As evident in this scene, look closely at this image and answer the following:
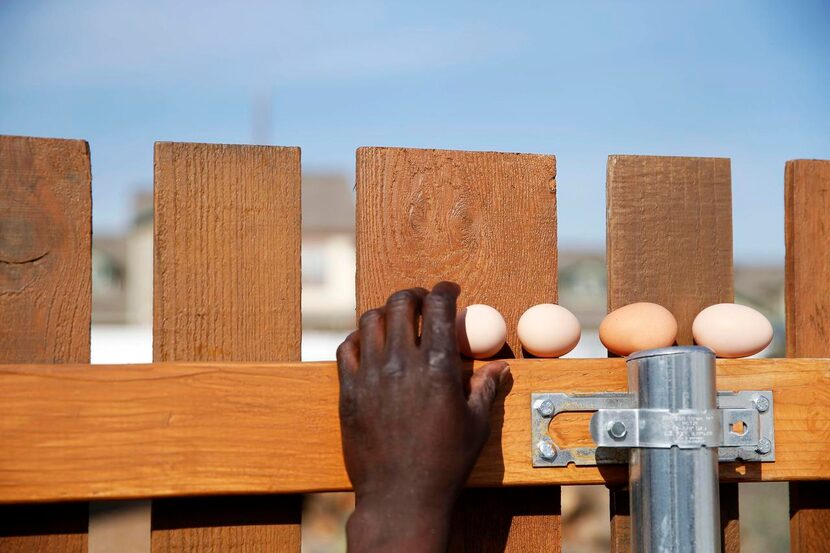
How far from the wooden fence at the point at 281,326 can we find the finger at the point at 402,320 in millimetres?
176

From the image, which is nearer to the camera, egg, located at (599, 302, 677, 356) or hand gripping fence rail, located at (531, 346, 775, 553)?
hand gripping fence rail, located at (531, 346, 775, 553)

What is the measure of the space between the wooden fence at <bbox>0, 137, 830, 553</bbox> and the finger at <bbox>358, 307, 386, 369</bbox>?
122mm

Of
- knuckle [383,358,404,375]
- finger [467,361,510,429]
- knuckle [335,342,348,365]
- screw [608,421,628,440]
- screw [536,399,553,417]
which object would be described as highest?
knuckle [335,342,348,365]

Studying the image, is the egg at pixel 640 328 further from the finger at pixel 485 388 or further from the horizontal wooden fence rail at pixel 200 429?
the finger at pixel 485 388

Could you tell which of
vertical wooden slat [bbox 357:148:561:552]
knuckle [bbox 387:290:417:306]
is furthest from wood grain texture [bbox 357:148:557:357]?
knuckle [bbox 387:290:417:306]

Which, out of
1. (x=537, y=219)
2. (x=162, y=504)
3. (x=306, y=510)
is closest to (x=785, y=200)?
(x=537, y=219)

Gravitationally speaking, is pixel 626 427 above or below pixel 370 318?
below

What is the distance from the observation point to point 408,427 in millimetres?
1217

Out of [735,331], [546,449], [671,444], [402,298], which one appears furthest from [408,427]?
[735,331]

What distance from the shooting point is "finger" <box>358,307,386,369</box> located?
4.11 feet

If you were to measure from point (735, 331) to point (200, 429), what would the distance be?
1028 mm

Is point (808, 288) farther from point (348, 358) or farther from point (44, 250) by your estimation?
point (44, 250)

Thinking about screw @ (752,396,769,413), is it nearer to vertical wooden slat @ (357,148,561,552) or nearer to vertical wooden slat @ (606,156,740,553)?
vertical wooden slat @ (606,156,740,553)

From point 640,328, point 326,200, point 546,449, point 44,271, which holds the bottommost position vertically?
point 546,449
